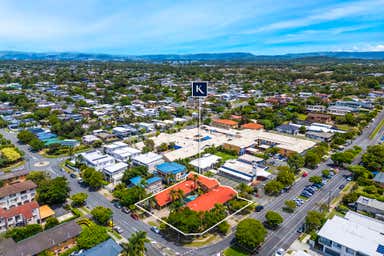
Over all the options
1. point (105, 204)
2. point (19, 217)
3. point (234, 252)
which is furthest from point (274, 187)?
point (19, 217)

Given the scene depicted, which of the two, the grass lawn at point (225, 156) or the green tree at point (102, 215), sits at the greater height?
the green tree at point (102, 215)

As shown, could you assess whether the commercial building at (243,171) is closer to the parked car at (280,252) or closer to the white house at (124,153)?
the parked car at (280,252)

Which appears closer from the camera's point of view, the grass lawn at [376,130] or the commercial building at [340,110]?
the grass lawn at [376,130]

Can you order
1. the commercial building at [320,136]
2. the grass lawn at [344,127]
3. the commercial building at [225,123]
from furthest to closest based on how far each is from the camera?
1. the commercial building at [225,123]
2. the grass lawn at [344,127]
3. the commercial building at [320,136]

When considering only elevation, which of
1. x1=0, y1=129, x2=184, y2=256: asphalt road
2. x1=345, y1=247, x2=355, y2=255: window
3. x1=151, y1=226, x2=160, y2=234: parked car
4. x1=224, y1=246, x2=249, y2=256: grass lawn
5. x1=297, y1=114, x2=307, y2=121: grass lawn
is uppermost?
x1=345, y1=247, x2=355, y2=255: window

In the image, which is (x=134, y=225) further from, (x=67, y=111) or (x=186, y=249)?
(x=67, y=111)

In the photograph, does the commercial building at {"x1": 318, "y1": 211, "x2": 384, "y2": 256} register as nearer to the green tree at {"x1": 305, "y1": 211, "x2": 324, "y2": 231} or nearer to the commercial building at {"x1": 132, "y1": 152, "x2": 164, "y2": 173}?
the green tree at {"x1": 305, "y1": 211, "x2": 324, "y2": 231}

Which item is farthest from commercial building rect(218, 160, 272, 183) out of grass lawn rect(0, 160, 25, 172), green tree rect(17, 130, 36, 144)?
green tree rect(17, 130, 36, 144)

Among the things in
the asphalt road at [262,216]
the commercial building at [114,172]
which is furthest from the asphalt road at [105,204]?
the commercial building at [114,172]
